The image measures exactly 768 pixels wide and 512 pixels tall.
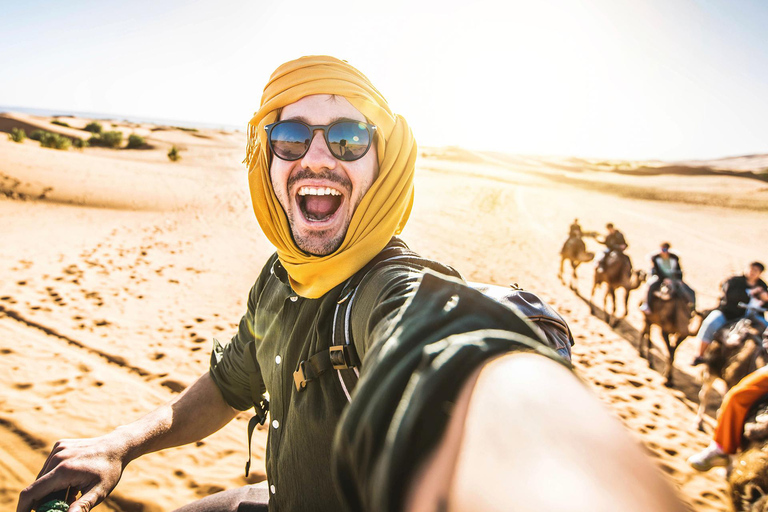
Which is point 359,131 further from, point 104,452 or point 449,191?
point 449,191

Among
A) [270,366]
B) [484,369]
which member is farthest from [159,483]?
[484,369]

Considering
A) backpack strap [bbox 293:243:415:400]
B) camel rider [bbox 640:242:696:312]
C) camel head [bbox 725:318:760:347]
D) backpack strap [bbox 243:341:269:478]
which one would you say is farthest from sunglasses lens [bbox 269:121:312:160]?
camel rider [bbox 640:242:696:312]

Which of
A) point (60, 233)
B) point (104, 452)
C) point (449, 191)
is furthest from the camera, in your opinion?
point (449, 191)

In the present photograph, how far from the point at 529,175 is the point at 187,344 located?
149 ft

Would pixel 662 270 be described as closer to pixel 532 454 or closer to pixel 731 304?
pixel 731 304

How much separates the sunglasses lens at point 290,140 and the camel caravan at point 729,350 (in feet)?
9.45

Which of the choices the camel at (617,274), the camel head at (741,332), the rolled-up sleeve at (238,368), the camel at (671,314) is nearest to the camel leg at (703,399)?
the camel head at (741,332)

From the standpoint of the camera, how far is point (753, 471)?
2281 mm

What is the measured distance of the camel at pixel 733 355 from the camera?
3973mm

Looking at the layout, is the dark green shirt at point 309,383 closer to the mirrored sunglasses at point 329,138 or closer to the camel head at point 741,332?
the mirrored sunglasses at point 329,138

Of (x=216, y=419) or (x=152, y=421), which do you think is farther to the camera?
(x=216, y=419)

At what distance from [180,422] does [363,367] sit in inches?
51.4

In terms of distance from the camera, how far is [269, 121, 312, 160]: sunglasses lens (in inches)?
56.0

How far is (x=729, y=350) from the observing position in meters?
4.36
